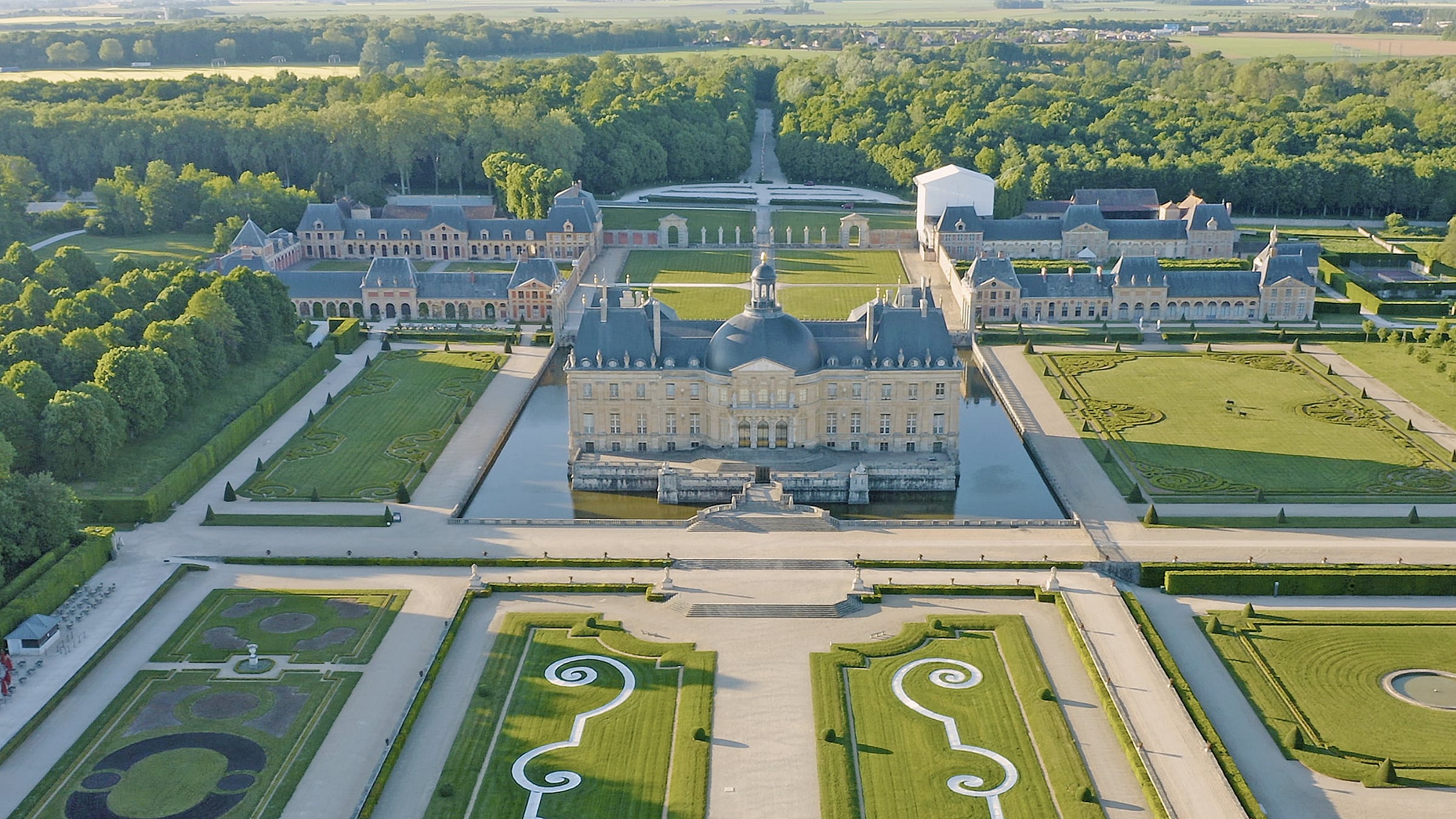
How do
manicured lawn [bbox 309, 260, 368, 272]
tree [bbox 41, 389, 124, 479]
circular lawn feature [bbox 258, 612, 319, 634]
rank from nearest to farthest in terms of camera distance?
circular lawn feature [bbox 258, 612, 319, 634] → tree [bbox 41, 389, 124, 479] → manicured lawn [bbox 309, 260, 368, 272]

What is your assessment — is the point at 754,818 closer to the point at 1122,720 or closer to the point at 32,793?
the point at 1122,720

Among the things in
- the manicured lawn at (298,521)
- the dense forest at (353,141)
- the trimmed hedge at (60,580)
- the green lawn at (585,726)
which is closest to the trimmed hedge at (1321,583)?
the green lawn at (585,726)

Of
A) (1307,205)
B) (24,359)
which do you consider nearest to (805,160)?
(1307,205)

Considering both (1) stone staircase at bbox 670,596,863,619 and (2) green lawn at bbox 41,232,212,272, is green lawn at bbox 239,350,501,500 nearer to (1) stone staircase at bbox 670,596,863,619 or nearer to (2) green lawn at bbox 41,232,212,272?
(1) stone staircase at bbox 670,596,863,619

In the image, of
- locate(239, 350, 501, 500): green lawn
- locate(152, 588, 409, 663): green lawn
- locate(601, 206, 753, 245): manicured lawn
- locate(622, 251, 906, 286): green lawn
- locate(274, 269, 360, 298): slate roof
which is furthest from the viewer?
locate(601, 206, 753, 245): manicured lawn

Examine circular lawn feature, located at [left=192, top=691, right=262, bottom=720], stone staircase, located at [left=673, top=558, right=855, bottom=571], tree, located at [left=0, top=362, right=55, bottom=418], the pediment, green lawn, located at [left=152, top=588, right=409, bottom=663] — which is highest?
the pediment

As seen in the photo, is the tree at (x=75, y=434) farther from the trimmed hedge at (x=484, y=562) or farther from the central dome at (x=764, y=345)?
the central dome at (x=764, y=345)

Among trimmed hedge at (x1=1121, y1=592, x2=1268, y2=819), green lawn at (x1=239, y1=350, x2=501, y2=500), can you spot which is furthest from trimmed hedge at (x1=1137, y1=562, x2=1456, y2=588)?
green lawn at (x1=239, y1=350, x2=501, y2=500)

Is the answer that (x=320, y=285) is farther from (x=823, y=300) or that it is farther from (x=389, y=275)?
(x=823, y=300)

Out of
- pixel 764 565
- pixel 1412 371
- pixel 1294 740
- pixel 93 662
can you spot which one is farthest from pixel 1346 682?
pixel 93 662
